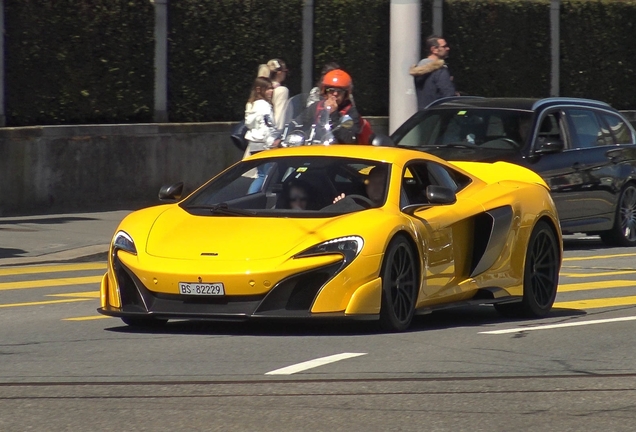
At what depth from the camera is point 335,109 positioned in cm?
1391

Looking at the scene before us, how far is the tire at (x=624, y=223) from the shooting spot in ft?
57.6

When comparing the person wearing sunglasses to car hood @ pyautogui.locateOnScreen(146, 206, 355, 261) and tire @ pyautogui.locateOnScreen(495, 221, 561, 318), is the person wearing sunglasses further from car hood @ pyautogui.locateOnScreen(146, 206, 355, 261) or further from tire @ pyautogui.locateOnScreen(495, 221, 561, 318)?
car hood @ pyautogui.locateOnScreen(146, 206, 355, 261)

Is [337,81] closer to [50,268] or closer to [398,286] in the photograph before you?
[50,268]

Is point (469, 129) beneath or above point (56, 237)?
above

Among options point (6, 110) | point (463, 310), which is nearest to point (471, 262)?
point (463, 310)

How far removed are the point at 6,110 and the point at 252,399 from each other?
12.4 m

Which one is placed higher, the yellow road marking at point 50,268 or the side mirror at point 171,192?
the side mirror at point 171,192

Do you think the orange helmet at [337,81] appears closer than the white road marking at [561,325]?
No

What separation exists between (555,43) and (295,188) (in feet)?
60.1

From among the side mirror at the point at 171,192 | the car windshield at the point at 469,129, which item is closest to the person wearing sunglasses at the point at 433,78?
the car windshield at the point at 469,129

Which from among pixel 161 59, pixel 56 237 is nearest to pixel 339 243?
pixel 56 237

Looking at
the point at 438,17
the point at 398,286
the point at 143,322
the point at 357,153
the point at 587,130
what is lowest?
the point at 143,322

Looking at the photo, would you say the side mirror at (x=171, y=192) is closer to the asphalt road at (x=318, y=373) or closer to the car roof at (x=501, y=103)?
the asphalt road at (x=318, y=373)

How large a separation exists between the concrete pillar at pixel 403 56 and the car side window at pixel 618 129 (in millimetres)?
3003
